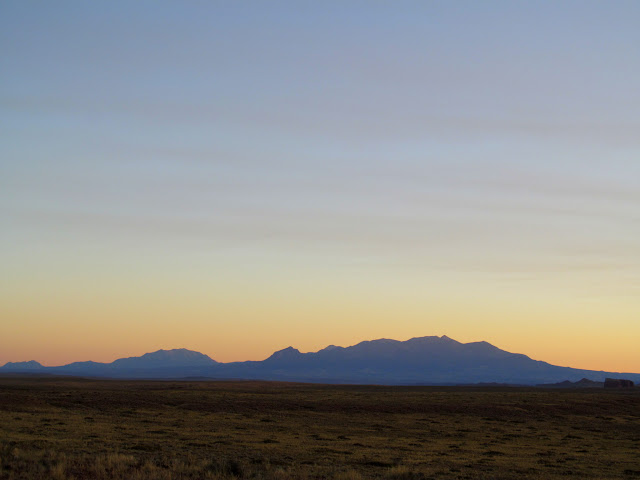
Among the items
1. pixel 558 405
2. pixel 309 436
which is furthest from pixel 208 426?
pixel 558 405

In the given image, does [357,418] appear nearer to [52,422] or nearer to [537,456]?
[537,456]

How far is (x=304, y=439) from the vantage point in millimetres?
34312

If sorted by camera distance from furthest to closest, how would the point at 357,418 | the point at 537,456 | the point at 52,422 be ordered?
the point at 357,418
the point at 52,422
the point at 537,456

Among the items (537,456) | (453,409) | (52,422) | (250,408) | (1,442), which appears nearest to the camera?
(1,442)

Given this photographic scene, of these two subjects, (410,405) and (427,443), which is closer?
(427,443)

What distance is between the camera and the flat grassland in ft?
73.0

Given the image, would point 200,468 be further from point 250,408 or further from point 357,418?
point 250,408

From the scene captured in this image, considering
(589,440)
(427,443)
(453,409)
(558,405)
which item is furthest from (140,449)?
(558,405)

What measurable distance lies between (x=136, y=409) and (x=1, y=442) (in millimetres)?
24204

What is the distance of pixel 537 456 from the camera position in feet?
102

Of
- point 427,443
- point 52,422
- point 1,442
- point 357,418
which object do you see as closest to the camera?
point 1,442

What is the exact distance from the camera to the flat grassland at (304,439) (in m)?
22.3

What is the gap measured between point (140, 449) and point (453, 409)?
118 feet

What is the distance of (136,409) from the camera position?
49.5 m
